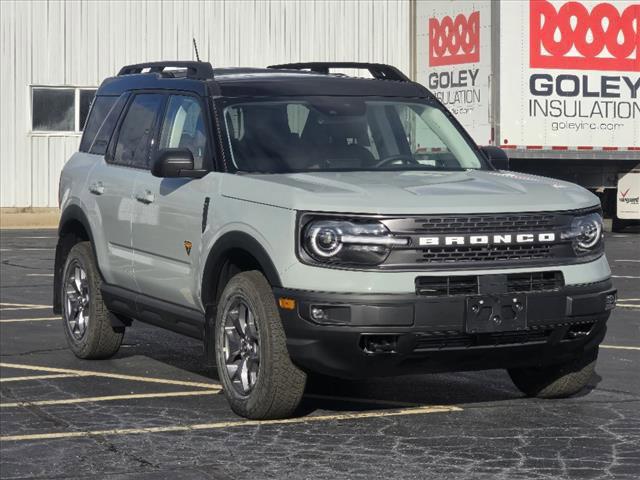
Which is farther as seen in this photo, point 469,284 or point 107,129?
point 107,129

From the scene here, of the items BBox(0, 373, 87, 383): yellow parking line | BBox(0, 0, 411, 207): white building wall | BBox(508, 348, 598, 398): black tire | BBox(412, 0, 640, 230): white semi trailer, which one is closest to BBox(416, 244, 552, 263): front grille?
BBox(508, 348, 598, 398): black tire

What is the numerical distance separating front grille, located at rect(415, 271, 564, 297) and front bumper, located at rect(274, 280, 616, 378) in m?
0.06

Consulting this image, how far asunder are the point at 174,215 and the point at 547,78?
17229 millimetres

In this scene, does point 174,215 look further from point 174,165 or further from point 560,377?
point 560,377

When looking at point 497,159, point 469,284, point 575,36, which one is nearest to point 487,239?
point 469,284

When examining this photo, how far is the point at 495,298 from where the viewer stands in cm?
778

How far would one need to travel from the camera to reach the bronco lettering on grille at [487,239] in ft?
25.4

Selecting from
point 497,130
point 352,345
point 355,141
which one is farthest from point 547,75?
point 352,345

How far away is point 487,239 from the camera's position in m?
7.84

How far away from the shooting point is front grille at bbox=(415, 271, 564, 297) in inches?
304

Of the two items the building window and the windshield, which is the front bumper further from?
the building window

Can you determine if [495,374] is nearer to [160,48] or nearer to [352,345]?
[352,345]

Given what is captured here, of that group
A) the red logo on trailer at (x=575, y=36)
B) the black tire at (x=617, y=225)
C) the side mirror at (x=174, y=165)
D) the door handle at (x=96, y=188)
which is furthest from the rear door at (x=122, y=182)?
the black tire at (x=617, y=225)

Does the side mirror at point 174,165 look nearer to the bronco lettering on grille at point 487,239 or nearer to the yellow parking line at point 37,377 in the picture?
the bronco lettering on grille at point 487,239
